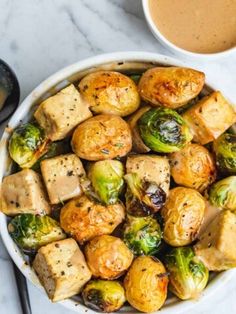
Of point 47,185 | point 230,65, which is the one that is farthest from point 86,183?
point 230,65

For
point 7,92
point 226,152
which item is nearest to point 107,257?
point 226,152

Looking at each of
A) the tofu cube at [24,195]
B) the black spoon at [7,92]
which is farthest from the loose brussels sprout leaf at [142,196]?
the black spoon at [7,92]

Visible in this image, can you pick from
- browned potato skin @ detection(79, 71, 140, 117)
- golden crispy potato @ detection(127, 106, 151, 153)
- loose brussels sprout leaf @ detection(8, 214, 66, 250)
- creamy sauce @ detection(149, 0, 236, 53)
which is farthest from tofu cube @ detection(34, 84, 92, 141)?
creamy sauce @ detection(149, 0, 236, 53)

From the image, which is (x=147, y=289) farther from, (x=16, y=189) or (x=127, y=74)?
(x=127, y=74)

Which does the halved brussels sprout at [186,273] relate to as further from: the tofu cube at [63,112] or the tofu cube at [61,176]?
the tofu cube at [63,112]

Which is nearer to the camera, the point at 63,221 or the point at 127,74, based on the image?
the point at 63,221

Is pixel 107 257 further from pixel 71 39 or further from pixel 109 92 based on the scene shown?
pixel 71 39
